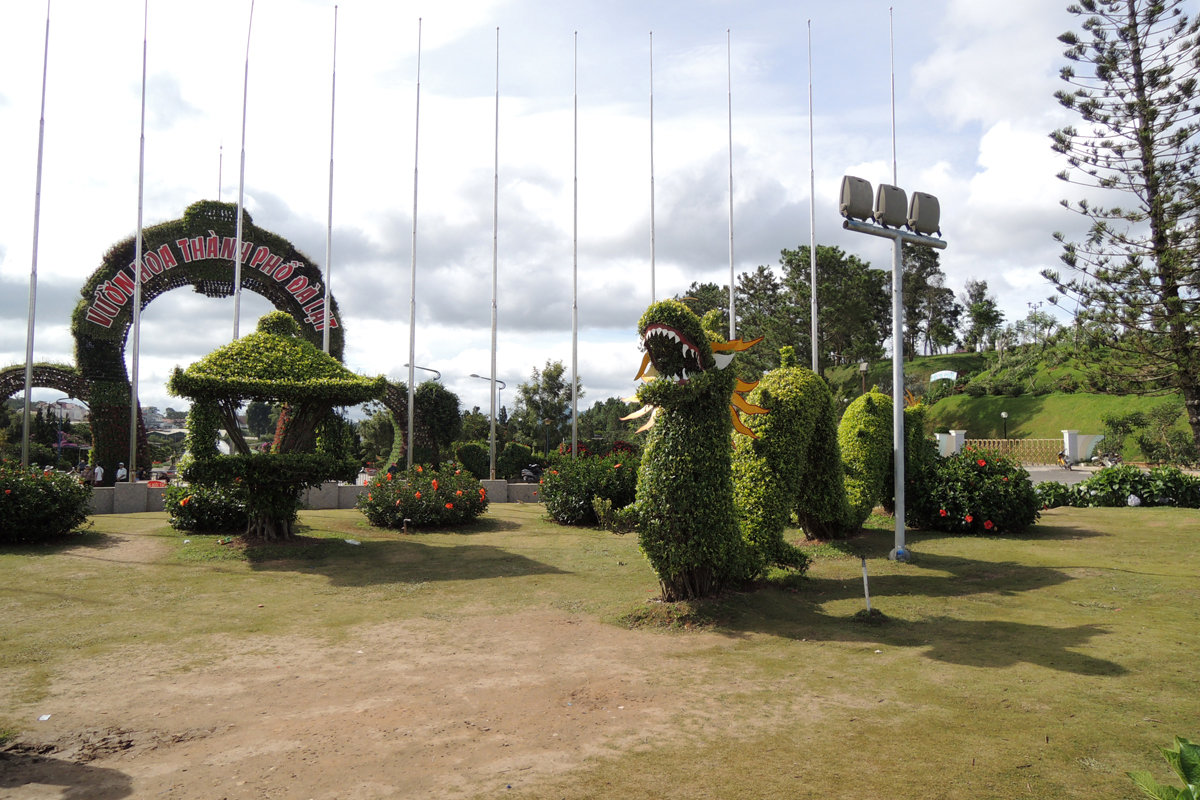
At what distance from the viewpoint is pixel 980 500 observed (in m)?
13.9

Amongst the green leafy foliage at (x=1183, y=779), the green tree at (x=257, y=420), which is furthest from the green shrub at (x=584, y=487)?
the green tree at (x=257, y=420)

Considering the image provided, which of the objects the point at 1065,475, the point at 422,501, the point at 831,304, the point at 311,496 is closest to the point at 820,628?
the point at 422,501

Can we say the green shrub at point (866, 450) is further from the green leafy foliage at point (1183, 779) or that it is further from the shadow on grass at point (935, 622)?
the green leafy foliage at point (1183, 779)

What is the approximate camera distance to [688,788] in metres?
4.47

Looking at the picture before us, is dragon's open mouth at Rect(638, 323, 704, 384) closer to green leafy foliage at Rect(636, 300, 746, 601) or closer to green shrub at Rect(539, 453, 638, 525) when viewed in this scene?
green leafy foliage at Rect(636, 300, 746, 601)

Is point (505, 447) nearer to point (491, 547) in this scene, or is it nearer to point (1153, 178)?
point (491, 547)

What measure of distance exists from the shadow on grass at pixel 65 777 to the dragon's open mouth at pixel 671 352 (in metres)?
6.13

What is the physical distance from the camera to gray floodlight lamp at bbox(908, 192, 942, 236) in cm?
1241

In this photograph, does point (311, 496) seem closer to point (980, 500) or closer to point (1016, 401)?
point (980, 500)

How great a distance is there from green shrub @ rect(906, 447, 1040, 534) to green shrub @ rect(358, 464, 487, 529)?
9.57m

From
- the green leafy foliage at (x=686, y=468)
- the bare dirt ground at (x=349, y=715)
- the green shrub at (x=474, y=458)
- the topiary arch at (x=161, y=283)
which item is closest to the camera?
the bare dirt ground at (x=349, y=715)

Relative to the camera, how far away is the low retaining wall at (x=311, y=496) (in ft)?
59.3

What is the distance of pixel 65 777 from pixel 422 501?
1145 cm

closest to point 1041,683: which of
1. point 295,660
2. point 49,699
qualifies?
point 295,660
